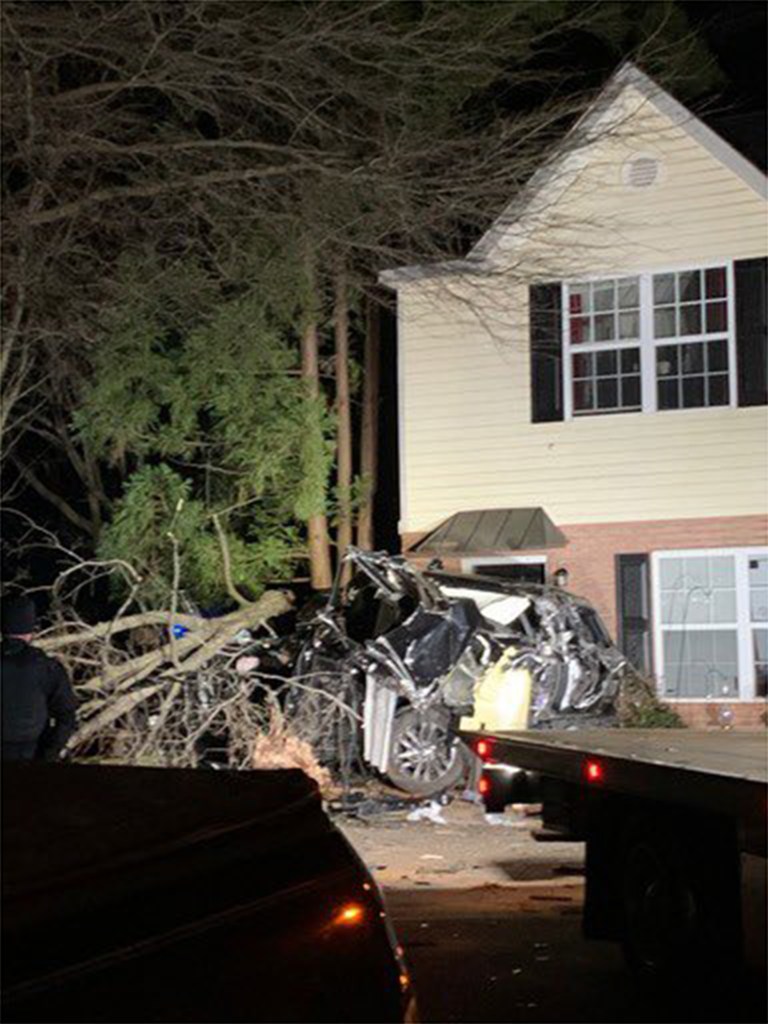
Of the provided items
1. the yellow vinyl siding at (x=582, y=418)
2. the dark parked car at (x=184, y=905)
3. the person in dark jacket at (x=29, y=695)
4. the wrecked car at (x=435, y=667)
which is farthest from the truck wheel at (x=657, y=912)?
the yellow vinyl siding at (x=582, y=418)

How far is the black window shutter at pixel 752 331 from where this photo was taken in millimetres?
17859

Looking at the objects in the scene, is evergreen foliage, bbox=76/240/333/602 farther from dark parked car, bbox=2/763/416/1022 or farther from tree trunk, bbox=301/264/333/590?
dark parked car, bbox=2/763/416/1022

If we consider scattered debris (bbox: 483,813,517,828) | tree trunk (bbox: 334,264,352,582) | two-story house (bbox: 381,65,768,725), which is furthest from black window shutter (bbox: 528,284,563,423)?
scattered debris (bbox: 483,813,517,828)

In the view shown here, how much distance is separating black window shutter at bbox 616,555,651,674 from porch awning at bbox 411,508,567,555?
0.81 metres

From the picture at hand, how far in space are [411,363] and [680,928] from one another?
12.9 meters

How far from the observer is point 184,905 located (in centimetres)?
218

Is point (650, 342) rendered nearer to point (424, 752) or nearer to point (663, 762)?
point (424, 752)

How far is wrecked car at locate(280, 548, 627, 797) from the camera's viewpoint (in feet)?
47.4

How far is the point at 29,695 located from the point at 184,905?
7162mm

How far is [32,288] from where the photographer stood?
15.5m

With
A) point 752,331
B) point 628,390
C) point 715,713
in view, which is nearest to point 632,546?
point 628,390

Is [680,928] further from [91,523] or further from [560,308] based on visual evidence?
[91,523]

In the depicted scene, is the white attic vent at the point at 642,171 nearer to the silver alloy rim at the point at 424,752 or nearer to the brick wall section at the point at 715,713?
the brick wall section at the point at 715,713

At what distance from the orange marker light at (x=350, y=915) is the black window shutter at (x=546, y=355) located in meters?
16.7
